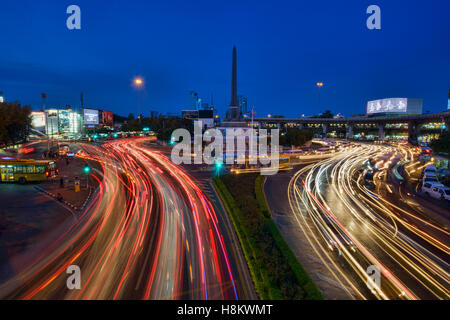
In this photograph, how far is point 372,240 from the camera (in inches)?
523

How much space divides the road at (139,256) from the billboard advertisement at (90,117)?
11026cm

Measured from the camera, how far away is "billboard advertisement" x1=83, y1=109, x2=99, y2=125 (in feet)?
366

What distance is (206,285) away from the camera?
30.5ft

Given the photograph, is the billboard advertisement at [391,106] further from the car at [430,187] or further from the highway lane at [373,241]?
the highway lane at [373,241]

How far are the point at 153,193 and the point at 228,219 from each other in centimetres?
869

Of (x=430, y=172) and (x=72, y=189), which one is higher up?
(x=430, y=172)

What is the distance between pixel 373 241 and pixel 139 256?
12.5 meters

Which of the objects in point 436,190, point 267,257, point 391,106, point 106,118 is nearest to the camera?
point 267,257

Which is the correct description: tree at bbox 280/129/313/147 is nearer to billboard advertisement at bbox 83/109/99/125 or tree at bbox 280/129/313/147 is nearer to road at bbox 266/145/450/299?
road at bbox 266/145/450/299

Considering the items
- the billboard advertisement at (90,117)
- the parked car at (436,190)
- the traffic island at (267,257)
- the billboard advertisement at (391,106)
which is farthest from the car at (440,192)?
the billboard advertisement at (90,117)

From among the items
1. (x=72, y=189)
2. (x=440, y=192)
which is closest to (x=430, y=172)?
(x=440, y=192)

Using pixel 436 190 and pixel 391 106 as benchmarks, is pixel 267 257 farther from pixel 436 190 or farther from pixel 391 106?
pixel 391 106

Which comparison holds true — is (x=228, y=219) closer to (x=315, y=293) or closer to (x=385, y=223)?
(x=315, y=293)

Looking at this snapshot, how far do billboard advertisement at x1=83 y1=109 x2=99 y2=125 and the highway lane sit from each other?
116802mm
